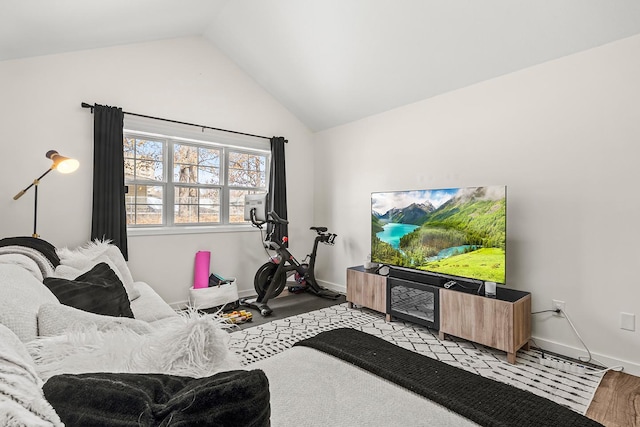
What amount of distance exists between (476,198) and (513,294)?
87 centimetres

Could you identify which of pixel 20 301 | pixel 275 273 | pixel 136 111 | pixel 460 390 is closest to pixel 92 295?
pixel 20 301

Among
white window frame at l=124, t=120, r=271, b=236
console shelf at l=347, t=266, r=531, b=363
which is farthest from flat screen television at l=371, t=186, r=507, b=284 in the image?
white window frame at l=124, t=120, r=271, b=236

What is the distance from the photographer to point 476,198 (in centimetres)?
280

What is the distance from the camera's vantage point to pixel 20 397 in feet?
1.43

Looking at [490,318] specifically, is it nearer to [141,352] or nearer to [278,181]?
[141,352]

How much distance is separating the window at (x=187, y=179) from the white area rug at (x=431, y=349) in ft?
5.73

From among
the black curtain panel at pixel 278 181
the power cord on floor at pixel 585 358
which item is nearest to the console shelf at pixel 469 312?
the power cord on floor at pixel 585 358

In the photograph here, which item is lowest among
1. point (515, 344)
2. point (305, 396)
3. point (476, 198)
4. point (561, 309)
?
point (515, 344)

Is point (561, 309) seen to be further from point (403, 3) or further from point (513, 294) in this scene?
point (403, 3)

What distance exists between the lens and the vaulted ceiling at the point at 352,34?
7.75ft

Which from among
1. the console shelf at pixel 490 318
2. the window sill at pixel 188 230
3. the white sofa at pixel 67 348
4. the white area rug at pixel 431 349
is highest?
the window sill at pixel 188 230

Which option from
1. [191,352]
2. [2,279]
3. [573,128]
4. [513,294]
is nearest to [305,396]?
[191,352]

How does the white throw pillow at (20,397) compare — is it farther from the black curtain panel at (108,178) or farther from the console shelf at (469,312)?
the black curtain panel at (108,178)

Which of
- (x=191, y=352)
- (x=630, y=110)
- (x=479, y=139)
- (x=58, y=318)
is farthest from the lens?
(x=479, y=139)
